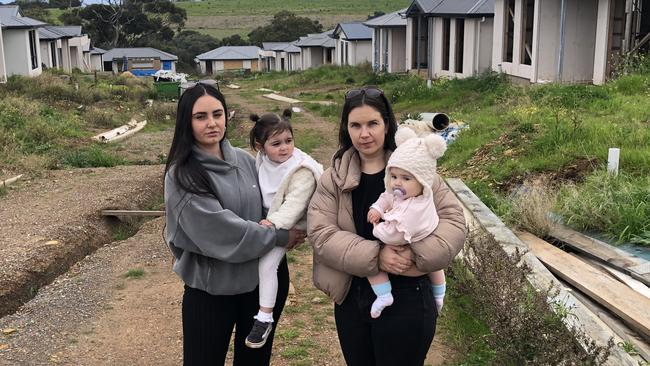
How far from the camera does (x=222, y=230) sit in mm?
2838

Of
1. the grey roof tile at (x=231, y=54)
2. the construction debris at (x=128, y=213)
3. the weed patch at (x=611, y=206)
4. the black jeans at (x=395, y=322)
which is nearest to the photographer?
the black jeans at (x=395, y=322)

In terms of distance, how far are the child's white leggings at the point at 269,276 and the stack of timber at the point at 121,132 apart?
13.7 m

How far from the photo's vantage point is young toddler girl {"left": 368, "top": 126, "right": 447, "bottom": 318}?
2547 mm

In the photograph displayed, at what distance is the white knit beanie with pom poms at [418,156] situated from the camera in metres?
2.55

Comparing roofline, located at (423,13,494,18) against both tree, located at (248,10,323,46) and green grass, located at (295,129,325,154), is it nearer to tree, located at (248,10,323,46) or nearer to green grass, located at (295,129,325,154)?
green grass, located at (295,129,325,154)

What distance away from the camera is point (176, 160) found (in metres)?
2.92

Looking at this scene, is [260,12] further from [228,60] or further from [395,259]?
[395,259]

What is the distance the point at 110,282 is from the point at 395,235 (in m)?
4.64

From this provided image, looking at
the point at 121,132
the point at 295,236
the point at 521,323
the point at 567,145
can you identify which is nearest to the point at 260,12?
the point at 121,132

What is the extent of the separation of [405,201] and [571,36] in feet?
49.0

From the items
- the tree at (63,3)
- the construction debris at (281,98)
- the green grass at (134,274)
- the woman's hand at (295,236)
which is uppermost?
the tree at (63,3)

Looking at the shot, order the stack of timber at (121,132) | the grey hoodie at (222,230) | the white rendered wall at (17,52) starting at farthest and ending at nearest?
the white rendered wall at (17,52) → the stack of timber at (121,132) → the grey hoodie at (222,230)

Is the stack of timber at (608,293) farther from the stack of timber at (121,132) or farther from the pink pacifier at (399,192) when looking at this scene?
the stack of timber at (121,132)

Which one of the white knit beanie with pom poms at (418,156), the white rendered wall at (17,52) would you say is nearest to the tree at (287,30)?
the white rendered wall at (17,52)
